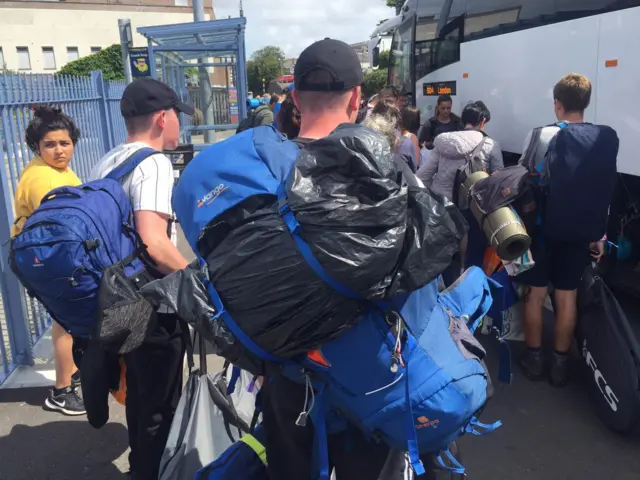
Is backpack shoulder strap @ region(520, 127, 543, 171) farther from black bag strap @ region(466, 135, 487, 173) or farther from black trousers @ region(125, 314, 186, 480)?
black trousers @ region(125, 314, 186, 480)

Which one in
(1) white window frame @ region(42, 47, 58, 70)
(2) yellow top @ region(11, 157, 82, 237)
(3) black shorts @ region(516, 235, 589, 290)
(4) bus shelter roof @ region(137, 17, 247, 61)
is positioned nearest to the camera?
(2) yellow top @ region(11, 157, 82, 237)

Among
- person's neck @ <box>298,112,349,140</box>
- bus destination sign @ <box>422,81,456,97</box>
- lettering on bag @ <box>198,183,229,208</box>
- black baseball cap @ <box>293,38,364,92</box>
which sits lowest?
lettering on bag @ <box>198,183,229,208</box>

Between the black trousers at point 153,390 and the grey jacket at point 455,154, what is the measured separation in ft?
9.66

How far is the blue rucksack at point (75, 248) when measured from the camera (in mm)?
2107

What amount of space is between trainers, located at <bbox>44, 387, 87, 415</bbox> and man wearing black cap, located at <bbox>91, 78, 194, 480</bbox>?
3.87ft

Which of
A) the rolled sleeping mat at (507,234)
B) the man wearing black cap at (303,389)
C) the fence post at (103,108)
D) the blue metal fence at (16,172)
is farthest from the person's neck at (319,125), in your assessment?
the fence post at (103,108)

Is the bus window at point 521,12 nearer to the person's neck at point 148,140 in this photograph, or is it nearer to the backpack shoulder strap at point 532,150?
the backpack shoulder strap at point 532,150

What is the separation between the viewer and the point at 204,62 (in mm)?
10328

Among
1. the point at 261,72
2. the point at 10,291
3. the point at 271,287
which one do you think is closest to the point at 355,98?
the point at 271,287

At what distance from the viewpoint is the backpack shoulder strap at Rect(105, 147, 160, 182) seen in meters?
2.45

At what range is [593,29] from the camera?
17.0 ft

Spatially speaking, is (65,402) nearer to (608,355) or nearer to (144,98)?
(144,98)

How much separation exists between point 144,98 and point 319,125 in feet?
4.15

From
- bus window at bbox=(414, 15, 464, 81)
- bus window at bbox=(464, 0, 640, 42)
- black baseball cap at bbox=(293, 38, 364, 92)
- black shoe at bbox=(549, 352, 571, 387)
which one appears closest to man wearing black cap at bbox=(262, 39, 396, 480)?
black baseball cap at bbox=(293, 38, 364, 92)
